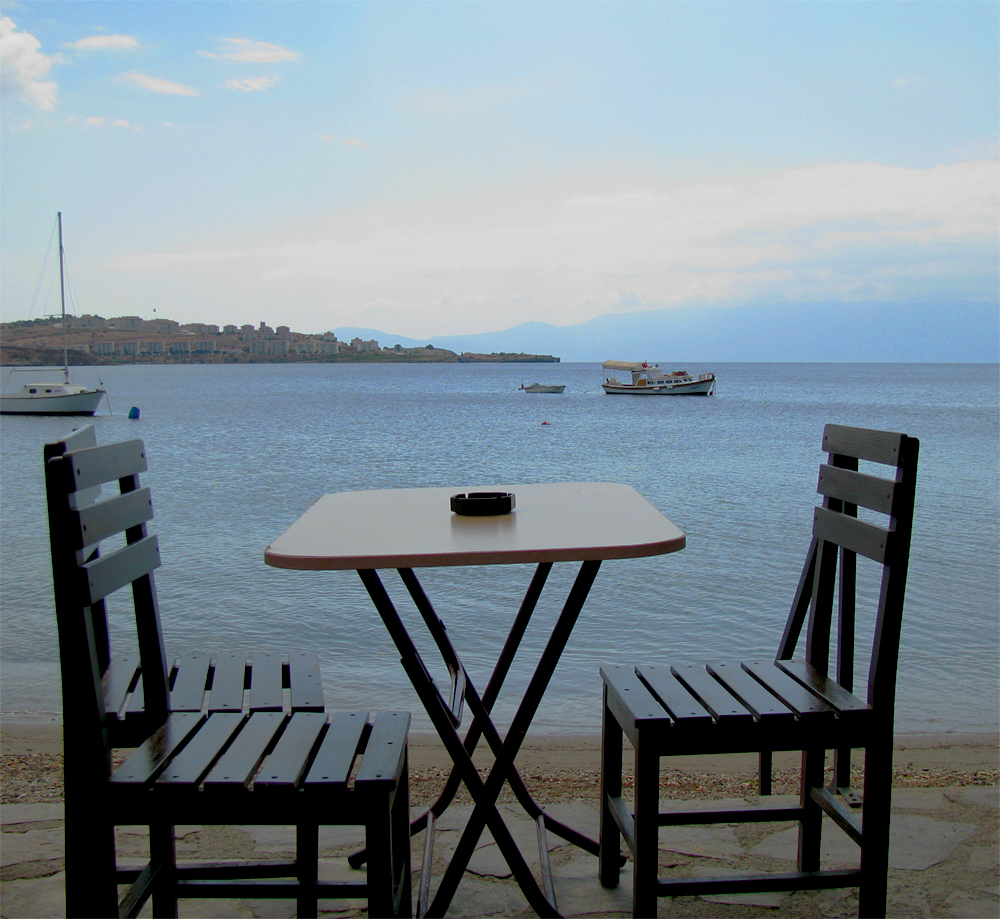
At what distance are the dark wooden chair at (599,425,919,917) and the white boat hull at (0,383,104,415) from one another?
141ft

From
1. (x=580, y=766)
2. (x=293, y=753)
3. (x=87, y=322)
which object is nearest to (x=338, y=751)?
(x=293, y=753)

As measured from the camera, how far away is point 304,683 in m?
1.90

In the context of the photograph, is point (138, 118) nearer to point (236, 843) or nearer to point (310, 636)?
point (310, 636)

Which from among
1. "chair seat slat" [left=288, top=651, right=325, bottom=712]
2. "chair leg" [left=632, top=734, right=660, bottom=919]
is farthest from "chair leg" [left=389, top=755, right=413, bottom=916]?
"chair leg" [left=632, top=734, right=660, bottom=919]

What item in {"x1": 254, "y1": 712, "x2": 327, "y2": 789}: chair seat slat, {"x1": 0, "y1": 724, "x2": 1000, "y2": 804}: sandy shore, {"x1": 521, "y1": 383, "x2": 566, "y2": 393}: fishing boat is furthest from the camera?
{"x1": 521, "y1": 383, "x2": 566, "y2": 393}: fishing boat

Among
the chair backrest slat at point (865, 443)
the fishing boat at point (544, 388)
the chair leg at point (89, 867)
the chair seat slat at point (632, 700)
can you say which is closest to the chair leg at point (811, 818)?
→ the chair seat slat at point (632, 700)

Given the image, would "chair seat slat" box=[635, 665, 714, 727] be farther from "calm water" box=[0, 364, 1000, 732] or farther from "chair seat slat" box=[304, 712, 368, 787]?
"calm water" box=[0, 364, 1000, 732]

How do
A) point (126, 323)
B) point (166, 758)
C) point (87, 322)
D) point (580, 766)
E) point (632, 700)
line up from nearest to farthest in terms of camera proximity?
1. point (166, 758)
2. point (632, 700)
3. point (580, 766)
4. point (87, 322)
5. point (126, 323)

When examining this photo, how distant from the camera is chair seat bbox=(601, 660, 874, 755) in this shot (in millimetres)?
1641

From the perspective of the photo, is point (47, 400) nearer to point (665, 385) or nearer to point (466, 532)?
point (665, 385)

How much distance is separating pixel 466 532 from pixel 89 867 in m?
0.93

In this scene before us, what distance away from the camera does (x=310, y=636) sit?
559 cm

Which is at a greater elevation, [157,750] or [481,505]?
[481,505]

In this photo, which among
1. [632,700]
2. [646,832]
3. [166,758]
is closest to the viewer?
[166,758]
